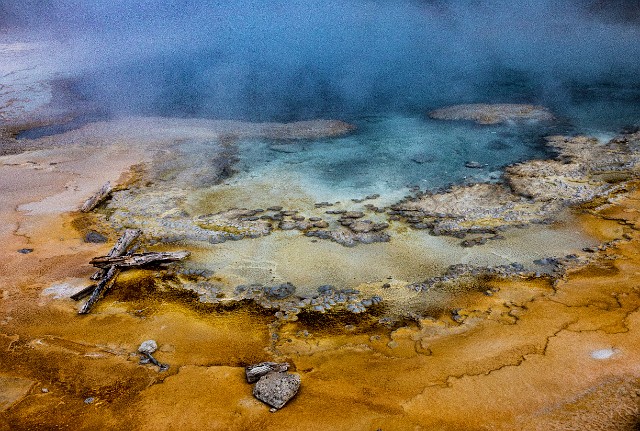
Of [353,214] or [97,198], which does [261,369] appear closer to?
[353,214]

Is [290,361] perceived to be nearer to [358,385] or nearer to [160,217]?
[358,385]

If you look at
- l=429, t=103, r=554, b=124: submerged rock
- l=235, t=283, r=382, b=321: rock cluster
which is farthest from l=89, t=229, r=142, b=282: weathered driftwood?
l=429, t=103, r=554, b=124: submerged rock

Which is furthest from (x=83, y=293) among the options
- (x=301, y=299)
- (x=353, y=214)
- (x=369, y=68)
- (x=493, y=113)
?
(x=369, y=68)

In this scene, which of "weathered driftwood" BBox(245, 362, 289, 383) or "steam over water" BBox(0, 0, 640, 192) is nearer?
"weathered driftwood" BBox(245, 362, 289, 383)

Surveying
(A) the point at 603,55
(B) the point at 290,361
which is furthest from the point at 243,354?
(A) the point at 603,55

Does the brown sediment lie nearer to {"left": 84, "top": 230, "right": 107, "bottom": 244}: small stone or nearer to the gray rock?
the gray rock

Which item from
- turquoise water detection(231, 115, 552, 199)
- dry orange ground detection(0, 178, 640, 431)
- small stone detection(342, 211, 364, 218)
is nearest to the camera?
dry orange ground detection(0, 178, 640, 431)

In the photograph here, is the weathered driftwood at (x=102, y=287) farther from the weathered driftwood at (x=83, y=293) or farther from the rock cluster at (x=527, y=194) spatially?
the rock cluster at (x=527, y=194)

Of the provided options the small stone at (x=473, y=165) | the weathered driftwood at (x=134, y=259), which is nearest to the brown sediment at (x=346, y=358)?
the weathered driftwood at (x=134, y=259)
